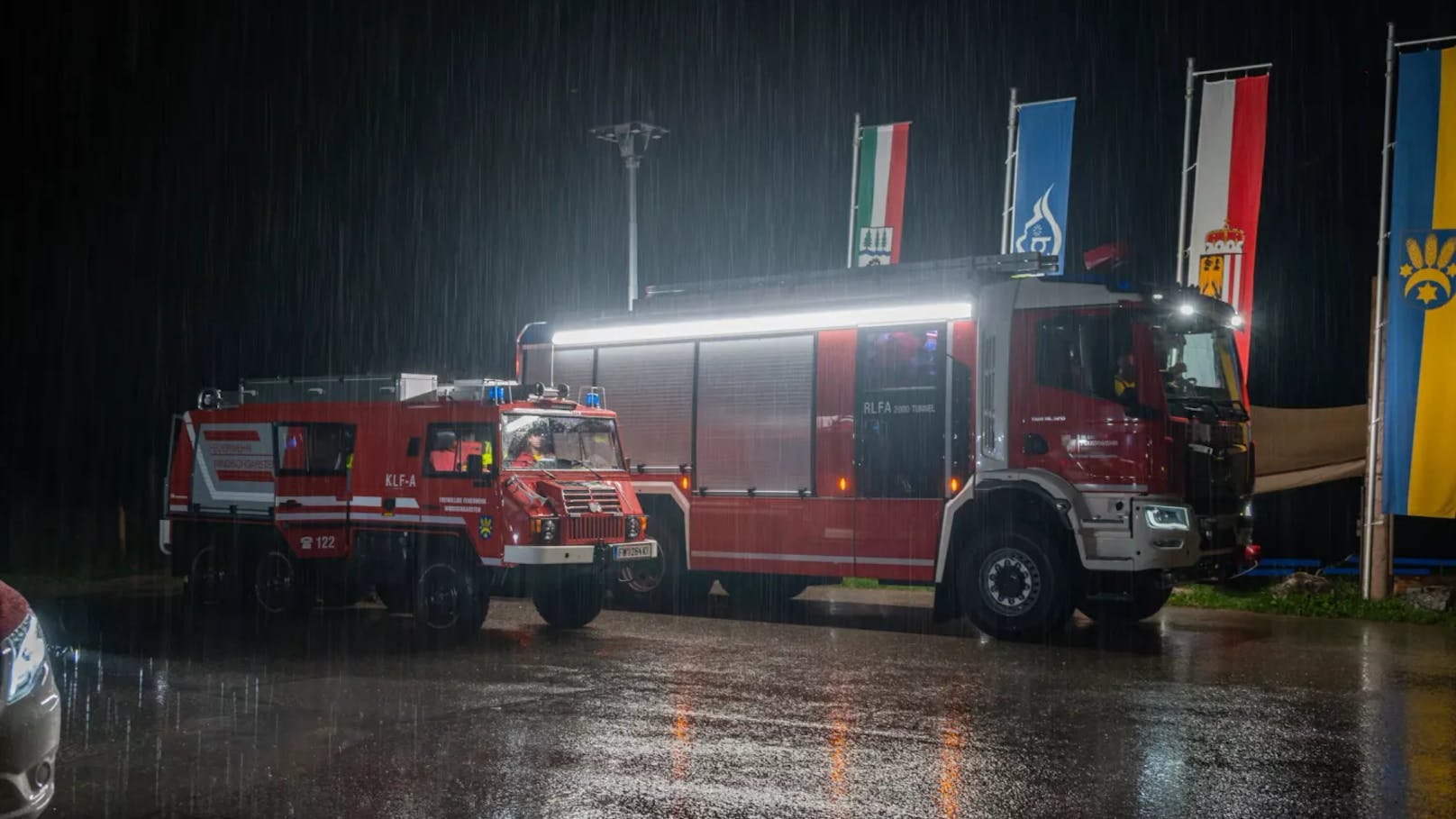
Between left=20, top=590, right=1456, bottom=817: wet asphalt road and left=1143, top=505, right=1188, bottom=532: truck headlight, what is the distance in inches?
44.9

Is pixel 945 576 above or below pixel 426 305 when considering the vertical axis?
below

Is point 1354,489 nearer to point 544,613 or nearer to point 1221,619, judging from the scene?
point 1221,619

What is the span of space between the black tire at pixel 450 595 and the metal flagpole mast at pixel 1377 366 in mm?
10061

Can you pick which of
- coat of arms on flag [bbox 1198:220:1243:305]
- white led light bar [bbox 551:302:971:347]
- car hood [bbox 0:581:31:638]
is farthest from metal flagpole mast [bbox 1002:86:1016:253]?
car hood [bbox 0:581:31:638]

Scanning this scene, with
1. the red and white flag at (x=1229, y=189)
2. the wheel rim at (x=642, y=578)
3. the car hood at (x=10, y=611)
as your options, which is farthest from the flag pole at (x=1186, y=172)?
the car hood at (x=10, y=611)

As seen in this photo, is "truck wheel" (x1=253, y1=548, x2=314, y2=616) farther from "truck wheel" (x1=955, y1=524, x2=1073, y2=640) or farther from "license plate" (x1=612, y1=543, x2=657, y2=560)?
"truck wheel" (x1=955, y1=524, x2=1073, y2=640)

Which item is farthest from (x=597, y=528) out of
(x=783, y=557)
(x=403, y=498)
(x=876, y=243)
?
(x=876, y=243)

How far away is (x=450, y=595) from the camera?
1306 cm

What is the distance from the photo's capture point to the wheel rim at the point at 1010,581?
41.7 feet

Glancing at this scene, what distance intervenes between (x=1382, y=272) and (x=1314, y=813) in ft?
35.9

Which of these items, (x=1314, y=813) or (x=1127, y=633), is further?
(x=1127, y=633)

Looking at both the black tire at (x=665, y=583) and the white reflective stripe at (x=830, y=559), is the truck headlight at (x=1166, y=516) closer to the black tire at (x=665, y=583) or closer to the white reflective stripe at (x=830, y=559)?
the white reflective stripe at (x=830, y=559)

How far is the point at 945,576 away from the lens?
1327cm

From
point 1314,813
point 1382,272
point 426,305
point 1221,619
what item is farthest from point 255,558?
point 426,305
